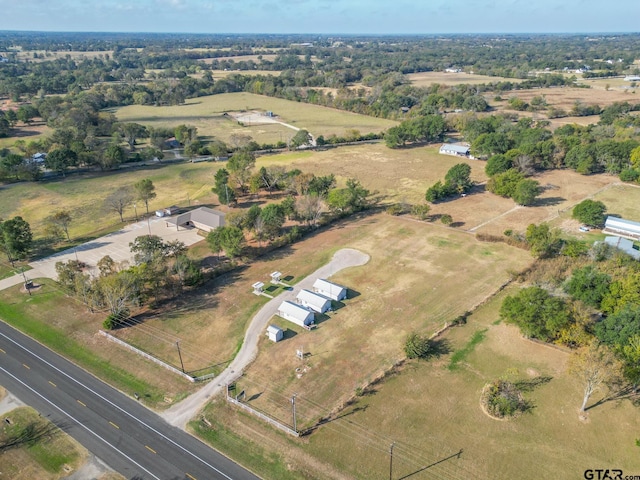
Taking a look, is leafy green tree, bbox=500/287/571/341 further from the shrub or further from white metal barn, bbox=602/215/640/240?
white metal barn, bbox=602/215/640/240

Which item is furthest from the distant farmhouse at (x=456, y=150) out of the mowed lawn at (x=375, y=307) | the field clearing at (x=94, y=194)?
the field clearing at (x=94, y=194)

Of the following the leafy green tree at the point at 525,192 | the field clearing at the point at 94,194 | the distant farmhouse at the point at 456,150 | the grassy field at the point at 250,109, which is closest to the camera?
the field clearing at the point at 94,194

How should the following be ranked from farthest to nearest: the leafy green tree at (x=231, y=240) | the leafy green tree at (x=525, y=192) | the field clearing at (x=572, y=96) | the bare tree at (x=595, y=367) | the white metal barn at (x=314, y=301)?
the field clearing at (x=572, y=96) → the leafy green tree at (x=525, y=192) → the leafy green tree at (x=231, y=240) → the white metal barn at (x=314, y=301) → the bare tree at (x=595, y=367)

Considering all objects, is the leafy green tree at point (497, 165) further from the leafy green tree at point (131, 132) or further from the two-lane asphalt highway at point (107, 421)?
the leafy green tree at point (131, 132)

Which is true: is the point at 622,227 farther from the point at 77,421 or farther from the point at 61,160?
the point at 61,160

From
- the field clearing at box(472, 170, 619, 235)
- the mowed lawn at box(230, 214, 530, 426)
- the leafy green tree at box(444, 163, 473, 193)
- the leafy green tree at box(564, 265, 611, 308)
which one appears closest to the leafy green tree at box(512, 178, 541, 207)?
the field clearing at box(472, 170, 619, 235)

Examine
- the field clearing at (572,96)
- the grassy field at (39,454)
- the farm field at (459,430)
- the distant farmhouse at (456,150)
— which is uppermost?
the field clearing at (572,96)

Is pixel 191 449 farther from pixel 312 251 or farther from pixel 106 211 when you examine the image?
pixel 106 211
